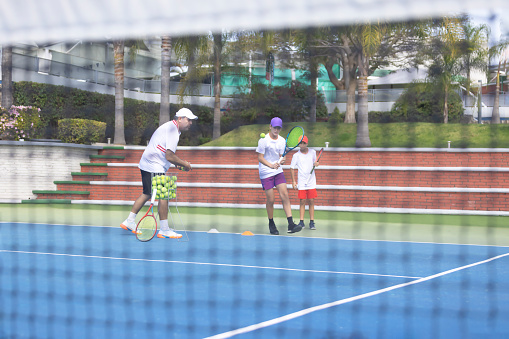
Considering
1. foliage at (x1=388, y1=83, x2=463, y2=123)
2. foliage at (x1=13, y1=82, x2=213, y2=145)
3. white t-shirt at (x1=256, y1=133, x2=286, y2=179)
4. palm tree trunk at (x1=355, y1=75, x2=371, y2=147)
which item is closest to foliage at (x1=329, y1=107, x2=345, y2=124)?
foliage at (x1=388, y1=83, x2=463, y2=123)

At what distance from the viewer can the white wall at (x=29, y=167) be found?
13.2m

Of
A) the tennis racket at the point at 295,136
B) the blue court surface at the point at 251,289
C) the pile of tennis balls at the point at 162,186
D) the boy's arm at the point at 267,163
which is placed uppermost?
the tennis racket at the point at 295,136

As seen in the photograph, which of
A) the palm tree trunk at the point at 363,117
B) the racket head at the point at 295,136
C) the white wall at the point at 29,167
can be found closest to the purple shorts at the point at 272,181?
the racket head at the point at 295,136

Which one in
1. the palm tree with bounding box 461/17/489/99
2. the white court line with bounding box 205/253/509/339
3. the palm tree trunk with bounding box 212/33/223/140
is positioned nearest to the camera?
the white court line with bounding box 205/253/509/339

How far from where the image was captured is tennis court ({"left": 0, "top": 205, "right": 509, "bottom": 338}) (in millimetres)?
3771

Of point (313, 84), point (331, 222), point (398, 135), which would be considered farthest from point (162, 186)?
point (398, 135)

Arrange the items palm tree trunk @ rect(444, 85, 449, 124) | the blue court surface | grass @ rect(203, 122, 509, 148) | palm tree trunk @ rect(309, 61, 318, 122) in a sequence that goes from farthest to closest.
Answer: palm tree trunk @ rect(444, 85, 449, 124)
grass @ rect(203, 122, 509, 148)
palm tree trunk @ rect(309, 61, 318, 122)
the blue court surface

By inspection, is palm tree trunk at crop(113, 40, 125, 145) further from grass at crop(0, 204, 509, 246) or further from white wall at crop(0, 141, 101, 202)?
grass at crop(0, 204, 509, 246)

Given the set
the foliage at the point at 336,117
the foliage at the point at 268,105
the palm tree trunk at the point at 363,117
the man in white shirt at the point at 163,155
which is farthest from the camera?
the foliage at the point at 336,117

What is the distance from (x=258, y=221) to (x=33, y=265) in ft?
16.0

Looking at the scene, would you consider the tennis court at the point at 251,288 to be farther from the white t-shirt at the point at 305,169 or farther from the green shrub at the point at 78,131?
the green shrub at the point at 78,131

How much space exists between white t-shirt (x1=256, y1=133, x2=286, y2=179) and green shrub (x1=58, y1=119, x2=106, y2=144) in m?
7.56

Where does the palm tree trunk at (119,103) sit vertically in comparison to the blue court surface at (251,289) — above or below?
above

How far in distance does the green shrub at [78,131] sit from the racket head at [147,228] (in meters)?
7.23
